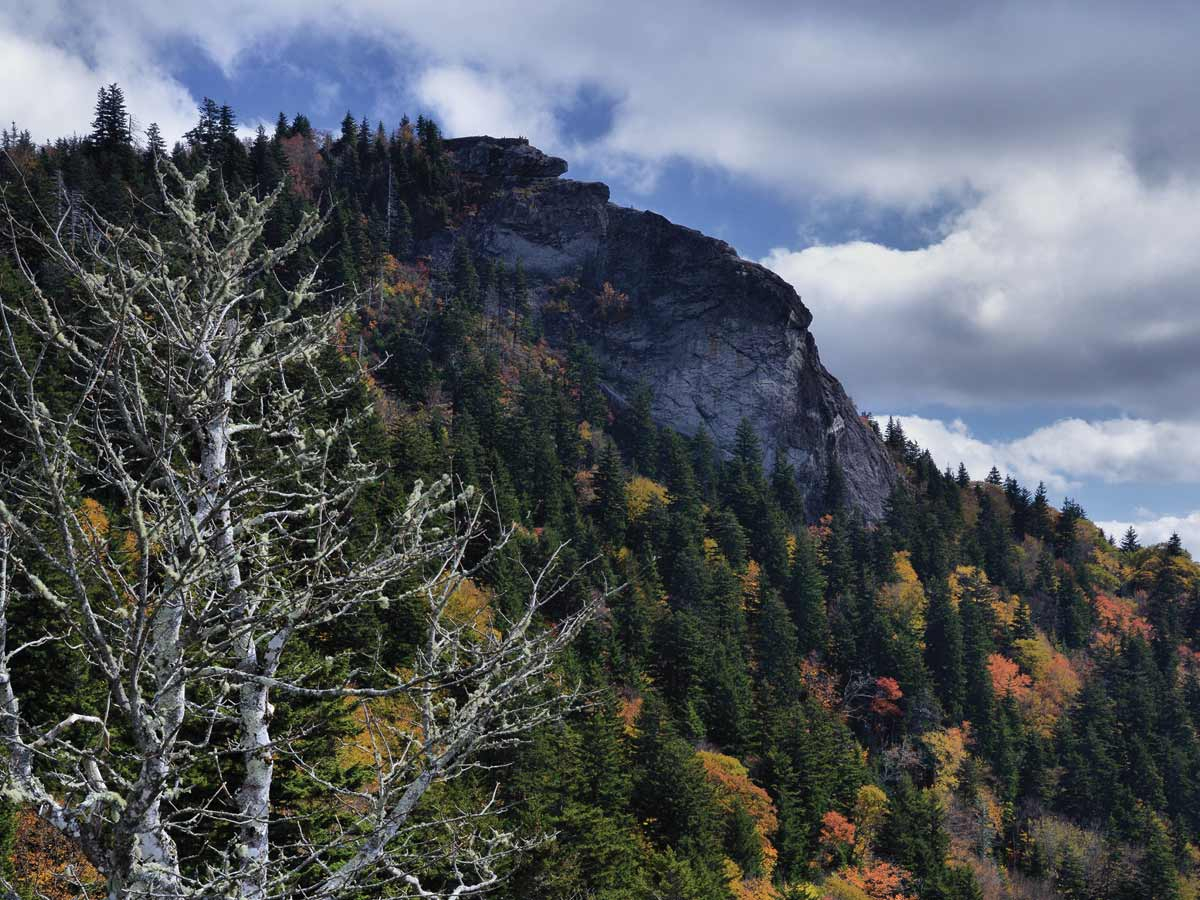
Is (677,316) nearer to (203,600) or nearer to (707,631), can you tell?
(707,631)

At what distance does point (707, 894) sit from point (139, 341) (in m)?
24.8

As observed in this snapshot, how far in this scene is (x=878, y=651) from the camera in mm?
66375

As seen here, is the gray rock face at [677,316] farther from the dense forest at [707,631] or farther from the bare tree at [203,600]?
the bare tree at [203,600]

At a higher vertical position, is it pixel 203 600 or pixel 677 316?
pixel 677 316

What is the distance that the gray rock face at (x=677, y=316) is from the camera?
102188 millimetres

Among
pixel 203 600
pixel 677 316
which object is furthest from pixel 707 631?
pixel 677 316

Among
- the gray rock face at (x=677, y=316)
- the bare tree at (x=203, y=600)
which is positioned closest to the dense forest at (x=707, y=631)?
the bare tree at (x=203, y=600)

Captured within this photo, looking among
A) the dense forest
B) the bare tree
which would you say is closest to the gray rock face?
the dense forest

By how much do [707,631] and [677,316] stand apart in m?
63.1

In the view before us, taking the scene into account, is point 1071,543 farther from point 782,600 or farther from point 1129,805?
point 782,600

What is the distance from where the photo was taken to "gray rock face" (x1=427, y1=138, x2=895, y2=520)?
335 ft

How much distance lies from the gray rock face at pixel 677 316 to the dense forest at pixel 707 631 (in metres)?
4.25

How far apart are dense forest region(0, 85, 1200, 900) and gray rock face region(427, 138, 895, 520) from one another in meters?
4.25

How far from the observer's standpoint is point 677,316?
10844 cm
